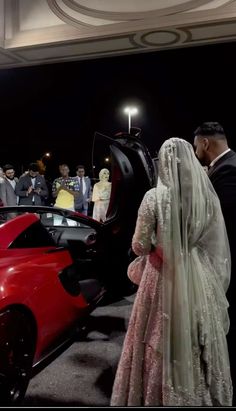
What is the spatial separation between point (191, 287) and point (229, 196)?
86 cm

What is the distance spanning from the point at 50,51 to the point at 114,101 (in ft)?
31.3

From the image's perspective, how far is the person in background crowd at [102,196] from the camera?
8508mm

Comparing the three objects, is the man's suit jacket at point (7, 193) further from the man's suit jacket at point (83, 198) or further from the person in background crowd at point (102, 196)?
the person in background crowd at point (102, 196)

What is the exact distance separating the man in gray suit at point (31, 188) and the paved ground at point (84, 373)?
4172mm

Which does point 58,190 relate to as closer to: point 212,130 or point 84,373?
point 84,373

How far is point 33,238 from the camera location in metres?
3.11

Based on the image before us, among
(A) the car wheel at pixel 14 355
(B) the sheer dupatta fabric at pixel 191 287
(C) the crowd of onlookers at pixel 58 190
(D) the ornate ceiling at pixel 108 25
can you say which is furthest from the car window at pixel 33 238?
(D) the ornate ceiling at pixel 108 25

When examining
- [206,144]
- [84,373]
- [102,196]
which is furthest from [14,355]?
[102,196]

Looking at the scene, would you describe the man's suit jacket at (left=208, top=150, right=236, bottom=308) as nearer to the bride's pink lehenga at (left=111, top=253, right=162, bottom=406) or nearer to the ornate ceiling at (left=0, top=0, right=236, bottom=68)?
the bride's pink lehenga at (left=111, top=253, right=162, bottom=406)

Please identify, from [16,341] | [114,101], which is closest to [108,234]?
[16,341]

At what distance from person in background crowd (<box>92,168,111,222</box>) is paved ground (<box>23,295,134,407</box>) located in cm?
425

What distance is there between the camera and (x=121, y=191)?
14.6ft

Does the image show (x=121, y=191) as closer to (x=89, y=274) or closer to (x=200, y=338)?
(x=89, y=274)

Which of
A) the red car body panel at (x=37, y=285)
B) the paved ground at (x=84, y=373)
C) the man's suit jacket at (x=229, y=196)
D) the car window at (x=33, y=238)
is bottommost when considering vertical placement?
the paved ground at (x=84, y=373)
